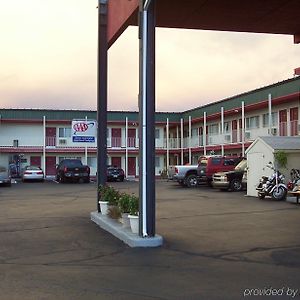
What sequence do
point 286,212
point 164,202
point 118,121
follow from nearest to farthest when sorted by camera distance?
point 286,212 < point 164,202 < point 118,121

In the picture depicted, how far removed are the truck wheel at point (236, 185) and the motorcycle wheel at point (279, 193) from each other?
636cm

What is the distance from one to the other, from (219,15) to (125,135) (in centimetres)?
4114

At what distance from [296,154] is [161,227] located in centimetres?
1232

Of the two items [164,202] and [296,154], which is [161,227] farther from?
[296,154]

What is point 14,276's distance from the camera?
7.93m

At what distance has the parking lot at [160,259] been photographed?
275 inches

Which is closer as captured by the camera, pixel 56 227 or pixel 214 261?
pixel 214 261

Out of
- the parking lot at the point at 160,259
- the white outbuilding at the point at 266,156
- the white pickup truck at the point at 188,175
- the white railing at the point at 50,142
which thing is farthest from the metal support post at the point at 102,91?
the white railing at the point at 50,142

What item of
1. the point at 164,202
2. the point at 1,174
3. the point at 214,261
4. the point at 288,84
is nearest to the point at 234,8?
the point at 214,261

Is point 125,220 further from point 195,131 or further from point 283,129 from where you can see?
point 195,131

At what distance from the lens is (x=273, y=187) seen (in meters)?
22.3

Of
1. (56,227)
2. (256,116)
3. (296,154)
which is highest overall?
(256,116)

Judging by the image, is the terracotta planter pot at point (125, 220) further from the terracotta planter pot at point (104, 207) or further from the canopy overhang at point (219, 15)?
the canopy overhang at point (219, 15)

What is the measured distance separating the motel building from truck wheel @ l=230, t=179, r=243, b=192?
13.9 metres
